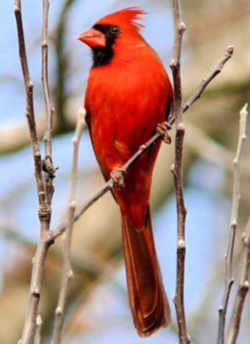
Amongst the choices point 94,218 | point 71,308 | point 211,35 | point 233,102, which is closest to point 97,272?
point 71,308

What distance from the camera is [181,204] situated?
243 centimetres

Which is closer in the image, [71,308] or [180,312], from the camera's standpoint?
[180,312]

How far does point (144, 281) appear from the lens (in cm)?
365

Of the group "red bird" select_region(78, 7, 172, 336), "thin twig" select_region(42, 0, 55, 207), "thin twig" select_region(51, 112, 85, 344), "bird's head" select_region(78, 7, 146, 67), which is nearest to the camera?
"thin twig" select_region(51, 112, 85, 344)

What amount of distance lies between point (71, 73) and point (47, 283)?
1585 mm

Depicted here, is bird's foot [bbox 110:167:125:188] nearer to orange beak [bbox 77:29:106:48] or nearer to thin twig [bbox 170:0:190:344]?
orange beak [bbox 77:29:106:48]

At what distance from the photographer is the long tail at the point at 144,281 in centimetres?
340

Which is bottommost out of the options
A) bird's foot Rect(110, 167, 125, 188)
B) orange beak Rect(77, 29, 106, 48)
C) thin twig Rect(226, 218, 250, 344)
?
thin twig Rect(226, 218, 250, 344)

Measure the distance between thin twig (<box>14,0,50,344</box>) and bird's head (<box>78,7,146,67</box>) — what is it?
167cm

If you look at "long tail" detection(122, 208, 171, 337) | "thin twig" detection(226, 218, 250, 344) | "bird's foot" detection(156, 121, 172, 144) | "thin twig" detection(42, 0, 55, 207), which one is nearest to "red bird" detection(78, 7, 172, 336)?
"long tail" detection(122, 208, 171, 337)

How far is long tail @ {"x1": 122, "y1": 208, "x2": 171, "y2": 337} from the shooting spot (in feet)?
11.2

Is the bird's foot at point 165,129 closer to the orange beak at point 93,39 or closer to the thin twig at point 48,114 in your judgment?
the orange beak at point 93,39

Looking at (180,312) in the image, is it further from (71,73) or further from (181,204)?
(71,73)

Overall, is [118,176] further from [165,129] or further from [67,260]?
[67,260]
